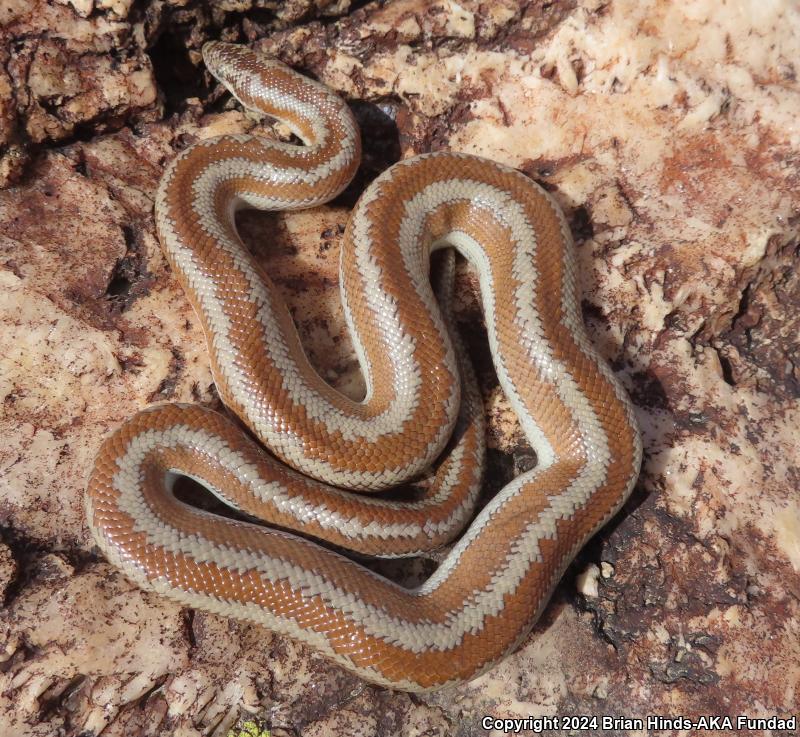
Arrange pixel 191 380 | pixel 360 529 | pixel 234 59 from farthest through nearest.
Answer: pixel 234 59 < pixel 191 380 < pixel 360 529

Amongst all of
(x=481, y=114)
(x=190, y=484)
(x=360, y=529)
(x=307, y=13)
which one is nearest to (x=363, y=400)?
(x=360, y=529)

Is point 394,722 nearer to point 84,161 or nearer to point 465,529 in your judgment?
point 465,529

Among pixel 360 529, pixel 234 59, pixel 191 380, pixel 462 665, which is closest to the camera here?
pixel 462 665

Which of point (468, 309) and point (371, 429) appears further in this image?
point (468, 309)
